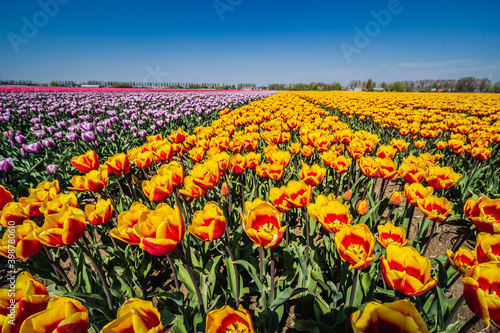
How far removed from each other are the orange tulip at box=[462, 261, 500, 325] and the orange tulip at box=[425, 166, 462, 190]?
1.60m

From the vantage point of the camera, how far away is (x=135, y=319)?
36.7 inches

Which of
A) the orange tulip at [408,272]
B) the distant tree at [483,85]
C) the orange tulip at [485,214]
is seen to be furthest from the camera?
the distant tree at [483,85]

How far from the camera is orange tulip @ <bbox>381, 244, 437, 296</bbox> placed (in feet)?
3.99

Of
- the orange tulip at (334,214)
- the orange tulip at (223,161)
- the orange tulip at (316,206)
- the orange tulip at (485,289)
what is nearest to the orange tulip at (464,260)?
the orange tulip at (485,289)

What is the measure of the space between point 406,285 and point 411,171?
69.9 inches

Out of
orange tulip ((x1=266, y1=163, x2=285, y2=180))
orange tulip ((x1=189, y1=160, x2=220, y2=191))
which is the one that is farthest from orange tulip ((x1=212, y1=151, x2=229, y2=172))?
orange tulip ((x1=266, y1=163, x2=285, y2=180))

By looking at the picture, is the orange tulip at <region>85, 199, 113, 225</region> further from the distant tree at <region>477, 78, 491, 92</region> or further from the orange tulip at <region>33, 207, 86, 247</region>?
the distant tree at <region>477, 78, 491, 92</region>

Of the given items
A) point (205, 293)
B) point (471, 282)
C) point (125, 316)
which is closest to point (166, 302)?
point (205, 293)

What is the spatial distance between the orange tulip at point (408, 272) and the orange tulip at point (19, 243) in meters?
2.42

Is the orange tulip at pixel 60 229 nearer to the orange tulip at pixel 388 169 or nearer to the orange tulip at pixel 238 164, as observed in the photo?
the orange tulip at pixel 238 164

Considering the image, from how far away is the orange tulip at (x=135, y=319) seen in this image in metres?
0.92

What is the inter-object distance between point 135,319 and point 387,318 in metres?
1.16

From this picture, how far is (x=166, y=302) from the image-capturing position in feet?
7.30

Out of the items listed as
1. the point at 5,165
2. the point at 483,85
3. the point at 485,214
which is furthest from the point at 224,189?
the point at 483,85
